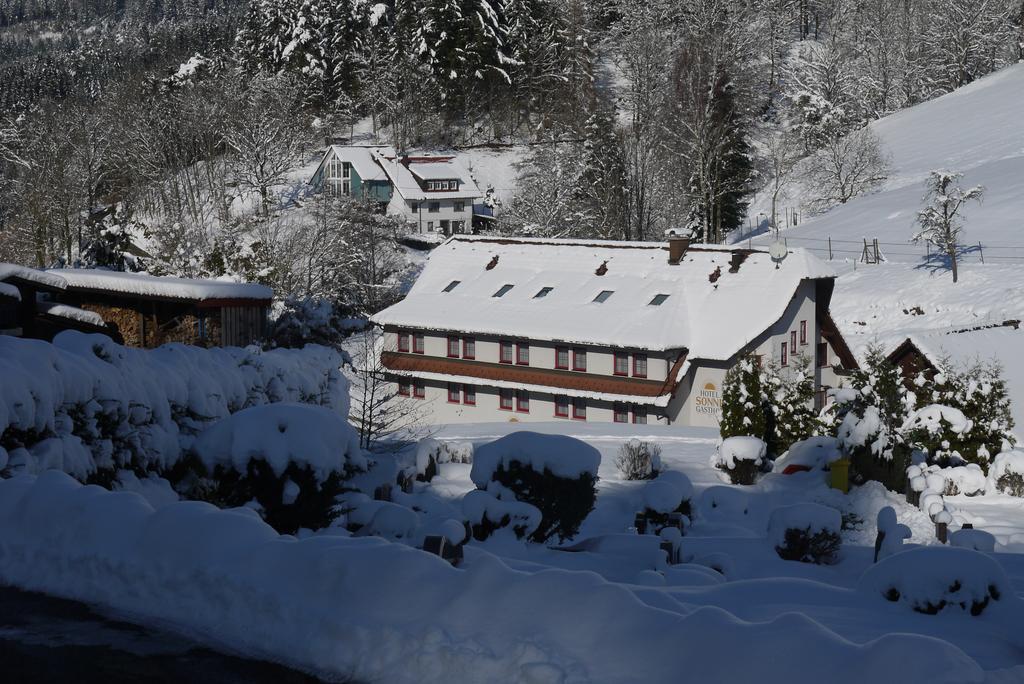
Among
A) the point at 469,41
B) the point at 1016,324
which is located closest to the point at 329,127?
the point at 469,41

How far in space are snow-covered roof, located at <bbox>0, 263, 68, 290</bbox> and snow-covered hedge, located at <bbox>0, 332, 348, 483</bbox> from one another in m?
7.54

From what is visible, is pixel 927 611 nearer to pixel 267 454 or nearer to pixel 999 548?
pixel 267 454

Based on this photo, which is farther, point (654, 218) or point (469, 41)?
point (469, 41)

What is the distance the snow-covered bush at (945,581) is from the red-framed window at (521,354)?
33.2m

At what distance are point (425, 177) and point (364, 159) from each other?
180 inches

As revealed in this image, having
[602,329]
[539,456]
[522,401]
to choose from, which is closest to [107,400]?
[539,456]

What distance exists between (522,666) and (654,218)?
61.8 metres

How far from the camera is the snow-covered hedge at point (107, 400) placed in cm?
1170

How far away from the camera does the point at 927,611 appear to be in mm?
9391

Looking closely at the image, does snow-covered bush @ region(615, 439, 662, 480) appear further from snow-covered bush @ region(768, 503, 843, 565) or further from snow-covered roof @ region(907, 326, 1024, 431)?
snow-covered roof @ region(907, 326, 1024, 431)

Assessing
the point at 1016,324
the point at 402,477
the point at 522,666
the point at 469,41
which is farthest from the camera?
the point at 469,41

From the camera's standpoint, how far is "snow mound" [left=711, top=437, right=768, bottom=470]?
81.7 feet

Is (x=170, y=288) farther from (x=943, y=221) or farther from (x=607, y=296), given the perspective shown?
(x=943, y=221)

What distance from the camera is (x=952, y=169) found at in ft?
229
